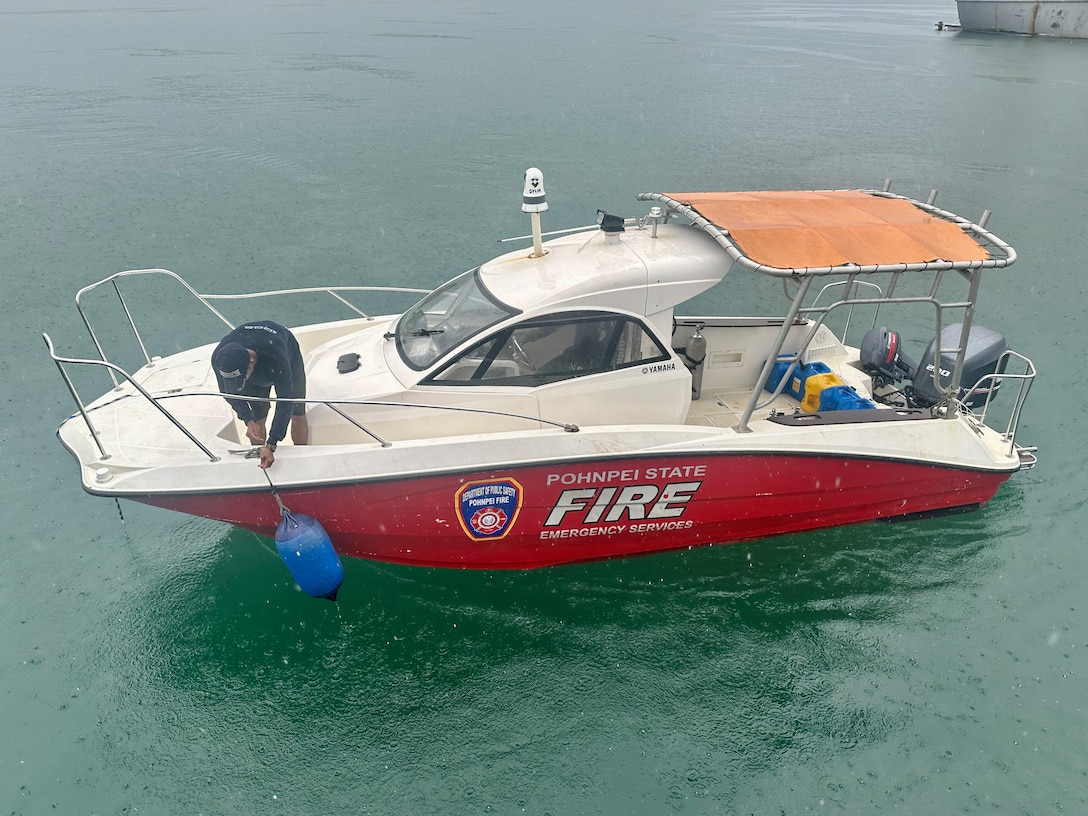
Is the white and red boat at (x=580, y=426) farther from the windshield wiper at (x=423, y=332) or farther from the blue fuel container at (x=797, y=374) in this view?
the blue fuel container at (x=797, y=374)

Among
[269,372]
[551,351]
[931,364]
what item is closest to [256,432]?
[269,372]

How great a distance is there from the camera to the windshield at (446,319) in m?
5.43

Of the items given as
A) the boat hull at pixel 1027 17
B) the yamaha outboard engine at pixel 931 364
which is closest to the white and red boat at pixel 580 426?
the yamaha outboard engine at pixel 931 364

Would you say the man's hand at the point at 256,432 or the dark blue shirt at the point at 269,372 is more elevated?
the dark blue shirt at the point at 269,372

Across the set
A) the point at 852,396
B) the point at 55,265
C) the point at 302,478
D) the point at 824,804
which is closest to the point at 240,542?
the point at 302,478

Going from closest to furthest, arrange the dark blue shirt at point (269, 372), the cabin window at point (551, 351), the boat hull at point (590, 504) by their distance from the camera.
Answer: the dark blue shirt at point (269, 372)
the boat hull at point (590, 504)
the cabin window at point (551, 351)

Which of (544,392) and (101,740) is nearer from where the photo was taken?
(101,740)

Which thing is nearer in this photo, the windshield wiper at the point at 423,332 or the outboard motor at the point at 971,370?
the windshield wiper at the point at 423,332

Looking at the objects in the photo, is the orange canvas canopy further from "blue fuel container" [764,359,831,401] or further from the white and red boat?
"blue fuel container" [764,359,831,401]

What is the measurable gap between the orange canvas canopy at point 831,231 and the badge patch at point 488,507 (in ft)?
7.55

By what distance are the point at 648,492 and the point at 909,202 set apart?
10.9 ft

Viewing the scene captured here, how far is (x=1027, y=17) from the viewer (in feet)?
126

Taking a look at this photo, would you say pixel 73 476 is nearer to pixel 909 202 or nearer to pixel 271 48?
pixel 909 202

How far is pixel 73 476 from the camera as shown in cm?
687
